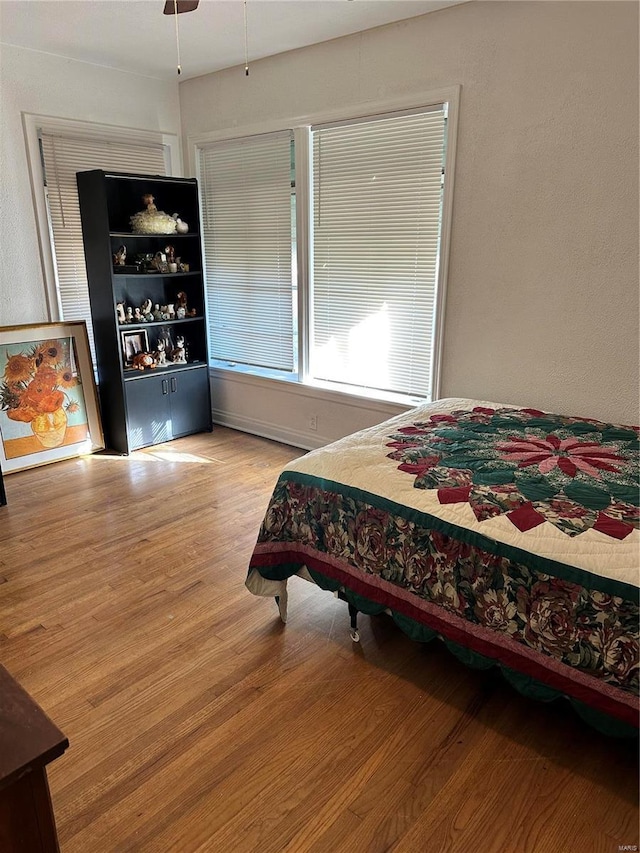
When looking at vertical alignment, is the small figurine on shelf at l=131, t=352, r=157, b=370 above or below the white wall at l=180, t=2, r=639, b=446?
below

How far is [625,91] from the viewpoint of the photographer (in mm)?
2596

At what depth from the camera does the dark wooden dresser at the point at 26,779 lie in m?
0.95

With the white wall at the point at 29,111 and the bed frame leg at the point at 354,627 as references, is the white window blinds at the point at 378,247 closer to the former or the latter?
the white wall at the point at 29,111

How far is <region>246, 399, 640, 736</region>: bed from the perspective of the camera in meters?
1.55

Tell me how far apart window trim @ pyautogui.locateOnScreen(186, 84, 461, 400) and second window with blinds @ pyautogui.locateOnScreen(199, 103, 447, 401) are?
0.02 metres

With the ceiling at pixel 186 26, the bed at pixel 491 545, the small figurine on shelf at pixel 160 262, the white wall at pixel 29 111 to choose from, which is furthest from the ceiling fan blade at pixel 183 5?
the small figurine on shelf at pixel 160 262

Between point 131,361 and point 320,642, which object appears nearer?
point 320,642

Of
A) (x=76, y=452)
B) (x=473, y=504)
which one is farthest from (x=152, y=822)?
(x=76, y=452)

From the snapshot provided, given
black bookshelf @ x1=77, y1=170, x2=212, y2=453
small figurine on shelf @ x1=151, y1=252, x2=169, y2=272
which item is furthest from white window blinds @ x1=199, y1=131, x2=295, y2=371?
small figurine on shelf @ x1=151, y1=252, x2=169, y2=272

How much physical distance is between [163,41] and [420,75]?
1624mm

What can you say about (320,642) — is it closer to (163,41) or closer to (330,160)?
(330,160)

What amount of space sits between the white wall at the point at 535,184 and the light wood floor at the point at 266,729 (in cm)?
165

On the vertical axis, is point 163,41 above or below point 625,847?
above

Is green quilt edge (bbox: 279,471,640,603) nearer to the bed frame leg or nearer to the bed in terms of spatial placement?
the bed
